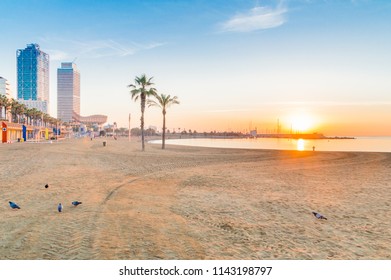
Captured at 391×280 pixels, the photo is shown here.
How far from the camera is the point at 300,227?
24.3ft

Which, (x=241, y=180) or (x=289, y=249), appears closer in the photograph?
(x=289, y=249)

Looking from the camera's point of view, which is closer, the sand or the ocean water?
the sand

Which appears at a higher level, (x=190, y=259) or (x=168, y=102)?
(x=168, y=102)

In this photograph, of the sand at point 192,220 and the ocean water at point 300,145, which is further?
the ocean water at point 300,145

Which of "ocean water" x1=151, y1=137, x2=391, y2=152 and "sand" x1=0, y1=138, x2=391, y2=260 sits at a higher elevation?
"sand" x1=0, y1=138, x2=391, y2=260

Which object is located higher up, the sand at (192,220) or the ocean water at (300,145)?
the sand at (192,220)

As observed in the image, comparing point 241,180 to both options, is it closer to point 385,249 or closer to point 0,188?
point 385,249

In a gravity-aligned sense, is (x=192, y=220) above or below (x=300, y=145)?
above

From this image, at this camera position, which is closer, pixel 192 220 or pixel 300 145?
pixel 192 220
